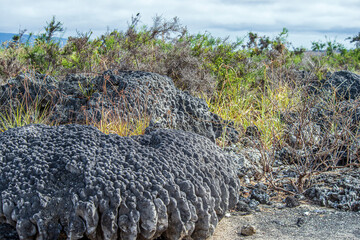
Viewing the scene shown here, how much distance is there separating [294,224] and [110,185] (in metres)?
1.64

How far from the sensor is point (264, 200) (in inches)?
155

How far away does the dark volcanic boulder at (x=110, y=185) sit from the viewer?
2.60 metres

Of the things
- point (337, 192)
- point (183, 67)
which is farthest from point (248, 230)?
point (183, 67)

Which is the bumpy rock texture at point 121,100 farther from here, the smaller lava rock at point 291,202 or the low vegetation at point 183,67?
the smaller lava rock at point 291,202

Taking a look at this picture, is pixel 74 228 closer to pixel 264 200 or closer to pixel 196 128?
pixel 264 200

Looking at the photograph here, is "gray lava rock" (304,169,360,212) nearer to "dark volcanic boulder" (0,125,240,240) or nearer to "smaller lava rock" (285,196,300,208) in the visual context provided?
"smaller lava rock" (285,196,300,208)

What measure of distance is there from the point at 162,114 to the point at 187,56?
10.00 ft

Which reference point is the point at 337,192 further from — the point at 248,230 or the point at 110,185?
the point at 110,185

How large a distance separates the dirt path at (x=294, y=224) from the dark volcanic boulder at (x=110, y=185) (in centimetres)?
23

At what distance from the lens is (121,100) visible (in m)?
5.20

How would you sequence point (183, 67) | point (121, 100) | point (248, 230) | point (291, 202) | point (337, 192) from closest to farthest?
point (248, 230), point (291, 202), point (337, 192), point (121, 100), point (183, 67)

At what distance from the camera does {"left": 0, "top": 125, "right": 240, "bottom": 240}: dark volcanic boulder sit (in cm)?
260

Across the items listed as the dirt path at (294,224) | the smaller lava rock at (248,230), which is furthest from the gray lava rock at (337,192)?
the smaller lava rock at (248,230)

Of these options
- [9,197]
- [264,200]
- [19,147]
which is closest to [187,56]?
[264,200]
